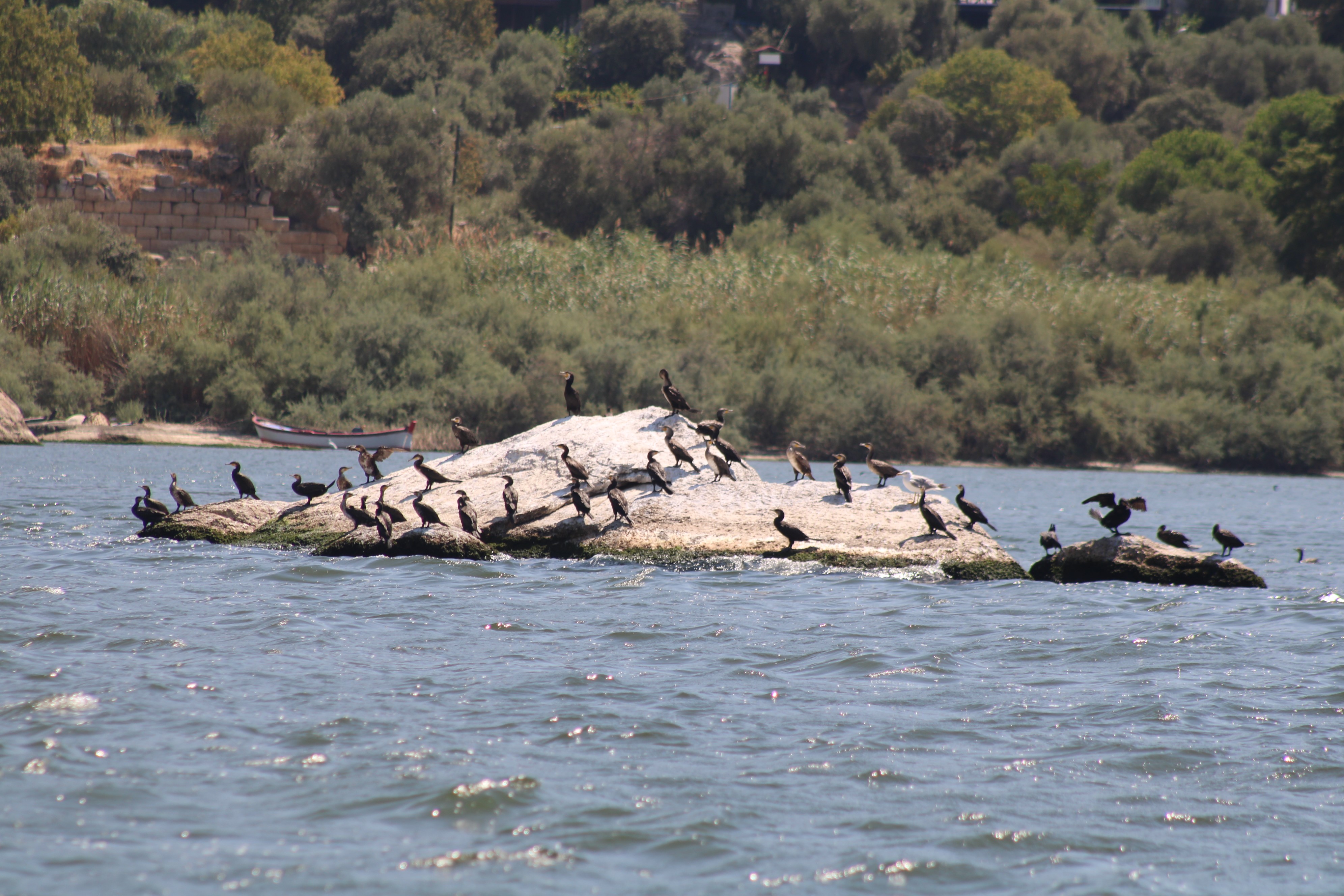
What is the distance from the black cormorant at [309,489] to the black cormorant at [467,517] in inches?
65.5

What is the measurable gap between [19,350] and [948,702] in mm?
36579

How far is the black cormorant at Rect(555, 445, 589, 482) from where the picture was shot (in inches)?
565

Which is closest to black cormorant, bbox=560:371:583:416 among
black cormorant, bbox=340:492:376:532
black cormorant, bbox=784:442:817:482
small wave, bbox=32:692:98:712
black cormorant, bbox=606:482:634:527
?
black cormorant, bbox=606:482:634:527

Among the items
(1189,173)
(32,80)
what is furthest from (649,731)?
(1189,173)

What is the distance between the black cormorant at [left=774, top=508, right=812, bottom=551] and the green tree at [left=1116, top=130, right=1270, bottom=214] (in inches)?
2116

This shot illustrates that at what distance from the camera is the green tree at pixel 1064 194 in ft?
207

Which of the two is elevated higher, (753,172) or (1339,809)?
(753,172)

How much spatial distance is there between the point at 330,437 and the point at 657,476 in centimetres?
2409

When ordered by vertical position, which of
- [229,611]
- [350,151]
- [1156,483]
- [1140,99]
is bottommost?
[1156,483]

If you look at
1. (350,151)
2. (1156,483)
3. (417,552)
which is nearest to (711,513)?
(417,552)

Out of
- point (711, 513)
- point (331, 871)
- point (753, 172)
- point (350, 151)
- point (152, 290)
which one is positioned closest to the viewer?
point (331, 871)

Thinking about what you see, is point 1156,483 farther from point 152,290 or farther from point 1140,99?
point 1140,99

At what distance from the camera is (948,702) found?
913 cm

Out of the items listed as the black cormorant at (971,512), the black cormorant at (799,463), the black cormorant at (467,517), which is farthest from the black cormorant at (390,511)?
the black cormorant at (971,512)
